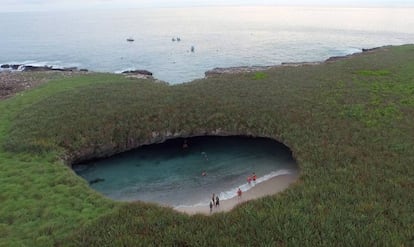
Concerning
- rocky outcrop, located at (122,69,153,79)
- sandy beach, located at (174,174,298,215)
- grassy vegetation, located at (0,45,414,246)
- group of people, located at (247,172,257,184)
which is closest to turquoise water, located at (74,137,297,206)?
group of people, located at (247,172,257,184)

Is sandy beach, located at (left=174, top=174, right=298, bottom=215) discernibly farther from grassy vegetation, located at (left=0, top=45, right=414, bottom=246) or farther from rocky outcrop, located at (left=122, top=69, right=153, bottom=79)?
rocky outcrop, located at (left=122, top=69, right=153, bottom=79)

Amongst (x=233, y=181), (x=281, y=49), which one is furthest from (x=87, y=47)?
(x=233, y=181)

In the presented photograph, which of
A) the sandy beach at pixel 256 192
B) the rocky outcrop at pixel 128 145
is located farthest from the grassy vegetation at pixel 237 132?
the sandy beach at pixel 256 192

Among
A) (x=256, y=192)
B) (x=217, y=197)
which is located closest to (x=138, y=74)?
(x=256, y=192)

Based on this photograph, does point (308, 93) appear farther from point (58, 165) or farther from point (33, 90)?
point (33, 90)

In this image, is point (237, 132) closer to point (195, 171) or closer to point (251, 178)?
point (195, 171)

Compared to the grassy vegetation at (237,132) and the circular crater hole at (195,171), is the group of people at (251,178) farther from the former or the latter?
the grassy vegetation at (237,132)
